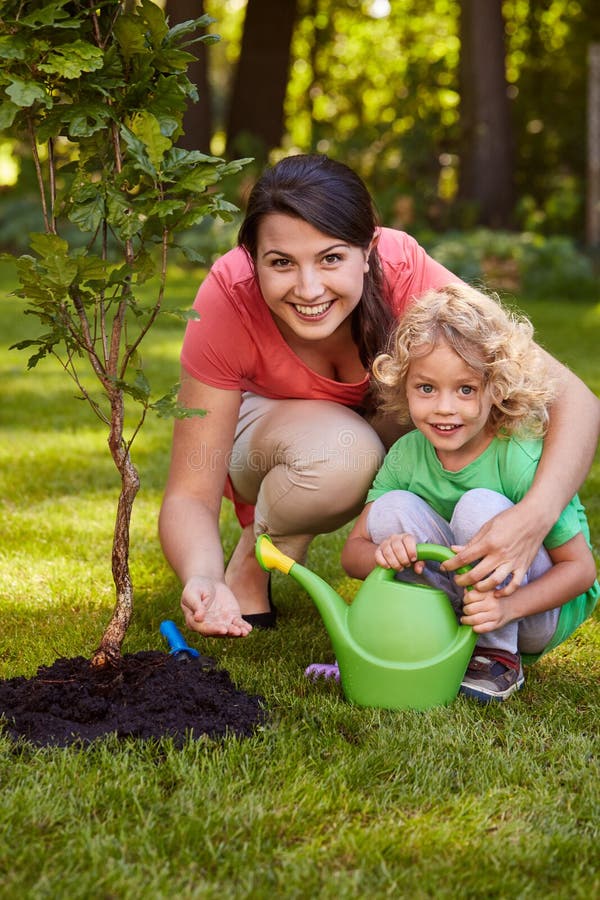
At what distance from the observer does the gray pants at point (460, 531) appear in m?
2.23

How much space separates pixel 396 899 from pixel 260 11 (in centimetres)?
1237

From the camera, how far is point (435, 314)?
2309 millimetres

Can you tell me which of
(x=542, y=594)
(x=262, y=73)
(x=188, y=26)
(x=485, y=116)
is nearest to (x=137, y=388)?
(x=188, y=26)

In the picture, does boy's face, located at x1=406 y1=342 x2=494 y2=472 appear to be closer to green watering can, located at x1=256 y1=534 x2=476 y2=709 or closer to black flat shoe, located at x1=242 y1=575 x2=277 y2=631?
green watering can, located at x1=256 y1=534 x2=476 y2=709

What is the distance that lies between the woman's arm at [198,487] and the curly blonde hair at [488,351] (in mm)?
396

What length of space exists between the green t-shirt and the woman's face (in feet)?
1.10

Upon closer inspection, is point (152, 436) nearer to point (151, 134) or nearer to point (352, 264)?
point (352, 264)

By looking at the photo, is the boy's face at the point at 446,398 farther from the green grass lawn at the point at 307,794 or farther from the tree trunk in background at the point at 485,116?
the tree trunk in background at the point at 485,116

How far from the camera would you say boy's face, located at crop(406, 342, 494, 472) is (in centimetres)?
226

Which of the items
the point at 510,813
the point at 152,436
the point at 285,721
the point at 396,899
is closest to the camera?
the point at 396,899

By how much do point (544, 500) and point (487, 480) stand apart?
166 millimetres

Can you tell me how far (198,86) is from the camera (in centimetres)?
949

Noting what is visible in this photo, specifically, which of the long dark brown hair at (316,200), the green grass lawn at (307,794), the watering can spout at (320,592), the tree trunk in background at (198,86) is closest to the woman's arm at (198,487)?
the watering can spout at (320,592)

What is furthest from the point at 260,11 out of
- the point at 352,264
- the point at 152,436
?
the point at 352,264
